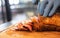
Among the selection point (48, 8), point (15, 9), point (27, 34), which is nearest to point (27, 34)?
point (27, 34)

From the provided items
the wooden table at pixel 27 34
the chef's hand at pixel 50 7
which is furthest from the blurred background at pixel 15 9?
the wooden table at pixel 27 34

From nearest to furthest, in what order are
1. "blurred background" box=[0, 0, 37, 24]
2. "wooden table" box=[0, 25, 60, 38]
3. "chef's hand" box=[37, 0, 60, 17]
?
"wooden table" box=[0, 25, 60, 38], "chef's hand" box=[37, 0, 60, 17], "blurred background" box=[0, 0, 37, 24]

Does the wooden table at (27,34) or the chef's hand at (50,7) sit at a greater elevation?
the chef's hand at (50,7)

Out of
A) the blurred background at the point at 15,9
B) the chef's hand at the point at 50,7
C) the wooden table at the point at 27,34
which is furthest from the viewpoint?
the blurred background at the point at 15,9

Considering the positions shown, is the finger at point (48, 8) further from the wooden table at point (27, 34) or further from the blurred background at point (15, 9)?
the blurred background at point (15, 9)

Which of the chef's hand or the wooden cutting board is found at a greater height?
the chef's hand

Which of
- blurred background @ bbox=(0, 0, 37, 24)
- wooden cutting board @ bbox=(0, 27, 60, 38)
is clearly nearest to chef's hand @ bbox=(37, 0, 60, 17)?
wooden cutting board @ bbox=(0, 27, 60, 38)

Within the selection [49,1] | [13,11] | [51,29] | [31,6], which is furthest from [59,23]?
[13,11]

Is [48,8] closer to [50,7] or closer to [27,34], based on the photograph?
[50,7]

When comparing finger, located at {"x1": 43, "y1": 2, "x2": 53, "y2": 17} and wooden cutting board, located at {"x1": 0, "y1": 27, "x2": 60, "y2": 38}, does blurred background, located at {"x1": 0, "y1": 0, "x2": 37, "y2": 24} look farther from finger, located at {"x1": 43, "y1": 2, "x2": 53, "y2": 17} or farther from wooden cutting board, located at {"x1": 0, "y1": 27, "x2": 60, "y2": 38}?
wooden cutting board, located at {"x1": 0, "y1": 27, "x2": 60, "y2": 38}
